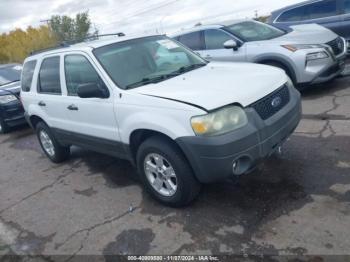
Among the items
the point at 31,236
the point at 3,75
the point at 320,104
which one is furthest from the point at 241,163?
the point at 3,75

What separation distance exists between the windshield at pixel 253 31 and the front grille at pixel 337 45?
1.04m

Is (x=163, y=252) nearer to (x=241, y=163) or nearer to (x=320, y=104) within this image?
(x=241, y=163)

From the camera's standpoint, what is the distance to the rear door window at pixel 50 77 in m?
5.26

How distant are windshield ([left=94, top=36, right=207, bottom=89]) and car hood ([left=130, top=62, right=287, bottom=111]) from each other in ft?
0.76

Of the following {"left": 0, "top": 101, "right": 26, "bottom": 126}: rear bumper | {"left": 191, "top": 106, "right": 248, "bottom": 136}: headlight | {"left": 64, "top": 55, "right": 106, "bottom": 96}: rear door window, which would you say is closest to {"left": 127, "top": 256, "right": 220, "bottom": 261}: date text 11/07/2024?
{"left": 191, "top": 106, "right": 248, "bottom": 136}: headlight

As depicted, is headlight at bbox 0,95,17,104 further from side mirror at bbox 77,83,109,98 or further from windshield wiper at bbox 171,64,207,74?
windshield wiper at bbox 171,64,207,74

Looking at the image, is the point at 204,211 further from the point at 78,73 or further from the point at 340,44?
the point at 340,44

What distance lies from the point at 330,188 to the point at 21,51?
4959 cm

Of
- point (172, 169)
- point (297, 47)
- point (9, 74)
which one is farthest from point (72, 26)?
point (172, 169)

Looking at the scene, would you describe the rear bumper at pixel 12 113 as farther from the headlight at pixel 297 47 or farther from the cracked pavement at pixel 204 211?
the headlight at pixel 297 47

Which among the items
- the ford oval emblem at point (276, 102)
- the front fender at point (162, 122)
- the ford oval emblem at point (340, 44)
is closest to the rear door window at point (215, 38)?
the ford oval emblem at point (340, 44)

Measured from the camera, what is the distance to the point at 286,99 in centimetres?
409

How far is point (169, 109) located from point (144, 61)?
1.23 meters

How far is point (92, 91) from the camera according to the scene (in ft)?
13.7
